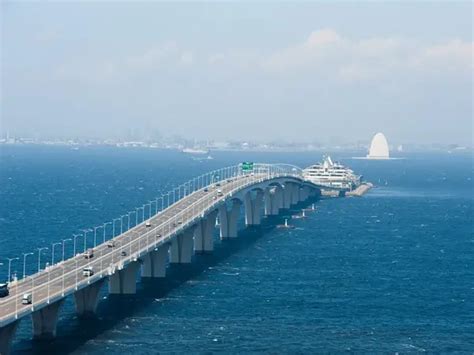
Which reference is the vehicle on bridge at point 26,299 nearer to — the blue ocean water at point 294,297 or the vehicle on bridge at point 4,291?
the vehicle on bridge at point 4,291

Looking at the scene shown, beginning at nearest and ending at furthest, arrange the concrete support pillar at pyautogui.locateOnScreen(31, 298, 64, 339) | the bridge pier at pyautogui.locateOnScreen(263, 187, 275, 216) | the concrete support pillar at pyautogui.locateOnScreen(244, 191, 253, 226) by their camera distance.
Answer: the concrete support pillar at pyautogui.locateOnScreen(31, 298, 64, 339), the concrete support pillar at pyautogui.locateOnScreen(244, 191, 253, 226), the bridge pier at pyautogui.locateOnScreen(263, 187, 275, 216)

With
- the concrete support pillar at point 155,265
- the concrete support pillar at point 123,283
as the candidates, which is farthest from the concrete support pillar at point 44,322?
the concrete support pillar at point 155,265

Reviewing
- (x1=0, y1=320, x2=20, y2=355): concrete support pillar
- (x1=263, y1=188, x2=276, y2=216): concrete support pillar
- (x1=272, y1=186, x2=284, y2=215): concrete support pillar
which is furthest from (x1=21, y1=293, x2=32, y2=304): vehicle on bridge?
(x1=272, y1=186, x2=284, y2=215): concrete support pillar

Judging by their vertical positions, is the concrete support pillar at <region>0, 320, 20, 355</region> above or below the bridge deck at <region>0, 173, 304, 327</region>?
below

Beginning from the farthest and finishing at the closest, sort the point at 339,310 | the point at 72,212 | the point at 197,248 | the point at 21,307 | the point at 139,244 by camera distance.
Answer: the point at 72,212
the point at 197,248
the point at 139,244
the point at 339,310
the point at 21,307

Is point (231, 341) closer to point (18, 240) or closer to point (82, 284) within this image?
point (82, 284)

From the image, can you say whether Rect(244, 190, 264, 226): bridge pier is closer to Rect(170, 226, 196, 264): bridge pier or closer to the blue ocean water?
the blue ocean water

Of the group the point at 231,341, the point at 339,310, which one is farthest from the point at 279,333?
the point at 339,310
